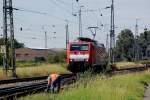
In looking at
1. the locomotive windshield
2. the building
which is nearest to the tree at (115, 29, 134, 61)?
the building

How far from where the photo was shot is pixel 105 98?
693 inches

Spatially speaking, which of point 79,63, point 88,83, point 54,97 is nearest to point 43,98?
point 54,97

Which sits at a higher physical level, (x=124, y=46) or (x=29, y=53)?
(x=124, y=46)

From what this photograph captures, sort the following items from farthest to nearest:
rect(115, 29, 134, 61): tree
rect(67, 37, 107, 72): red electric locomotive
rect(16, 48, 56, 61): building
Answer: rect(115, 29, 134, 61): tree → rect(16, 48, 56, 61): building → rect(67, 37, 107, 72): red electric locomotive

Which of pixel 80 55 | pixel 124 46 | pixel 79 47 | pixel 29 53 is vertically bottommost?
pixel 80 55

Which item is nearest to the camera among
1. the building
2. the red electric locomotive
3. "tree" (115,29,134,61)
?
the red electric locomotive

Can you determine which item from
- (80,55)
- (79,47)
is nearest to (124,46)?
(80,55)

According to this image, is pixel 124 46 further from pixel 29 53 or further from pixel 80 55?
pixel 80 55

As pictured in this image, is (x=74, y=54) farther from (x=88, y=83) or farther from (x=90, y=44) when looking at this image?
(x=88, y=83)

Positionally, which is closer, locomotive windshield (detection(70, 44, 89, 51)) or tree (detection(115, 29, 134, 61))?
locomotive windshield (detection(70, 44, 89, 51))

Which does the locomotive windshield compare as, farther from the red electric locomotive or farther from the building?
the building

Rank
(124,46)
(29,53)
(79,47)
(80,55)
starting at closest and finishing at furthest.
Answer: (79,47), (80,55), (29,53), (124,46)

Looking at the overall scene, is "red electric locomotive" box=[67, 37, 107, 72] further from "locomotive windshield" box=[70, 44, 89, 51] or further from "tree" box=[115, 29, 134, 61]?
"tree" box=[115, 29, 134, 61]

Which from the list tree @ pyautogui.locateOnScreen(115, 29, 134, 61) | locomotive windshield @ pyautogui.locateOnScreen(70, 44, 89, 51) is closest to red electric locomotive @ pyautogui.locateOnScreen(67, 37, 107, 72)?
locomotive windshield @ pyautogui.locateOnScreen(70, 44, 89, 51)
